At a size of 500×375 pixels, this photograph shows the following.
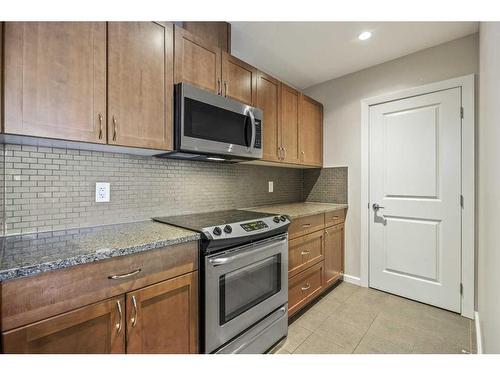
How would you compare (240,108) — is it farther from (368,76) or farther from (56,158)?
(368,76)

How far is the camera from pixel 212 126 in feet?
5.37

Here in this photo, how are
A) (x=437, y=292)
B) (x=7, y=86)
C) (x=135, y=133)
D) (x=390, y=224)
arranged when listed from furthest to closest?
(x=390, y=224) < (x=437, y=292) < (x=135, y=133) < (x=7, y=86)

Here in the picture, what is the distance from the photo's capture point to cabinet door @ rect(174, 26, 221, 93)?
154cm

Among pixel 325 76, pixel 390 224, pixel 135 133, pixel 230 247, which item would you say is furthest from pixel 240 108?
pixel 390 224

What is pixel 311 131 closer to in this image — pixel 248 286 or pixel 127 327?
pixel 248 286

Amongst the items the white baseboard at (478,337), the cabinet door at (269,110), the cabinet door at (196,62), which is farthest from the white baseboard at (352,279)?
the cabinet door at (196,62)

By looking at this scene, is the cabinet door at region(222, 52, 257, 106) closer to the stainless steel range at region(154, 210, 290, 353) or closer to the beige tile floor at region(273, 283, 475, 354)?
the stainless steel range at region(154, 210, 290, 353)

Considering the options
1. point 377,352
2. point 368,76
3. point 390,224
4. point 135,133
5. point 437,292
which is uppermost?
point 368,76

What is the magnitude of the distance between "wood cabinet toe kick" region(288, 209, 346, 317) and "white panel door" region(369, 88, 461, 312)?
37 cm

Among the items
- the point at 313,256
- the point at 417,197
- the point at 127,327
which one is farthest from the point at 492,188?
the point at 127,327

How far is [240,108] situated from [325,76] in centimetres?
158

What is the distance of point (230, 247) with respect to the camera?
1415 millimetres

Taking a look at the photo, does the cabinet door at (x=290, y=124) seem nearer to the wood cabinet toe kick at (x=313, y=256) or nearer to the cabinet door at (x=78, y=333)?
the wood cabinet toe kick at (x=313, y=256)

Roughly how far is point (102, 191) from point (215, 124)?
0.86m
